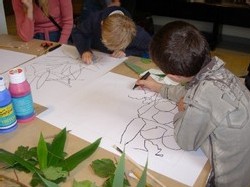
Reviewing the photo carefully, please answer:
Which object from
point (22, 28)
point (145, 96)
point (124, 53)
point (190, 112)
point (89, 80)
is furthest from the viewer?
point (22, 28)

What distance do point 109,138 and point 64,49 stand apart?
0.78 metres

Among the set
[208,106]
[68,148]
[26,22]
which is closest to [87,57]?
[26,22]

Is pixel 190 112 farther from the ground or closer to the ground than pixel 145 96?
farther from the ground

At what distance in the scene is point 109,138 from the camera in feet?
2.81

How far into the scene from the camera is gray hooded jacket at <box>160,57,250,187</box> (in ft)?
2.52

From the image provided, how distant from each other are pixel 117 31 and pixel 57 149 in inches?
26.1

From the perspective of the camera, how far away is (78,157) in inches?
30.0

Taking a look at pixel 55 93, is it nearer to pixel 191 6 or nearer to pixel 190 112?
pixel 190 112

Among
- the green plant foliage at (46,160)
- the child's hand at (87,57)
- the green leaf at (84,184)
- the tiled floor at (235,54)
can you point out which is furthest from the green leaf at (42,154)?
the tiled floor at (235,54)

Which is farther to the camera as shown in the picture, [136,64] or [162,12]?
[162,12]

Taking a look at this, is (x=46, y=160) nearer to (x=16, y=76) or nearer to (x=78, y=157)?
(x=78, y=157)

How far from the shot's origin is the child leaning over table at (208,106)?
0.77 meters

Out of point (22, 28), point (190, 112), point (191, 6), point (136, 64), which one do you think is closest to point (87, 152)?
point (190, 112)

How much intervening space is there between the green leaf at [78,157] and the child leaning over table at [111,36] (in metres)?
0.62
